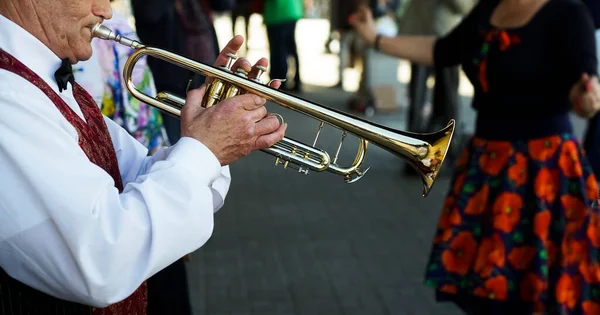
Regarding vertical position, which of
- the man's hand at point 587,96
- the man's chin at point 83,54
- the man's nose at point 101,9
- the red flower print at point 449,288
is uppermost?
the man's nose at point 101,9

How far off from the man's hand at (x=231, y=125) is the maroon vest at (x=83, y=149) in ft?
0.68

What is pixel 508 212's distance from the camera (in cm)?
293

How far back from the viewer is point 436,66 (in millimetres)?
3396

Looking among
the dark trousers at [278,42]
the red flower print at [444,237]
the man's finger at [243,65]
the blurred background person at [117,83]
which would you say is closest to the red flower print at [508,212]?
the red flower print at [444,237]

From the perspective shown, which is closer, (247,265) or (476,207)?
(476,207)

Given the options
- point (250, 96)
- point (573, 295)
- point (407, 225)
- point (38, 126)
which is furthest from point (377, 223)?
point (38, 126)

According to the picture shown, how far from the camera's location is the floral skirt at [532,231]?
2.87 metres

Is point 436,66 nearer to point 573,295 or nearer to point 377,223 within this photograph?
point 573,295

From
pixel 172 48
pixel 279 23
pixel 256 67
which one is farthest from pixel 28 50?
pixel 279 23

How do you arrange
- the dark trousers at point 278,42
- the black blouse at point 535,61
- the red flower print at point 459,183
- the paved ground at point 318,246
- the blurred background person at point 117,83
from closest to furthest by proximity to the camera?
the blurred background person at point 117,83, the black blouse at point 535,61, the red flower print at point 459,183, the paved ground at point 318,246, the dark trousers at point 278,42

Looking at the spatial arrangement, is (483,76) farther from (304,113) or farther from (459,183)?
(304,113)

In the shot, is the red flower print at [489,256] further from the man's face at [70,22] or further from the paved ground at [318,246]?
the man's face at [70,22]

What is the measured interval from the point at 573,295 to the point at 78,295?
2.11m

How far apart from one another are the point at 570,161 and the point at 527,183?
0.61 ft
